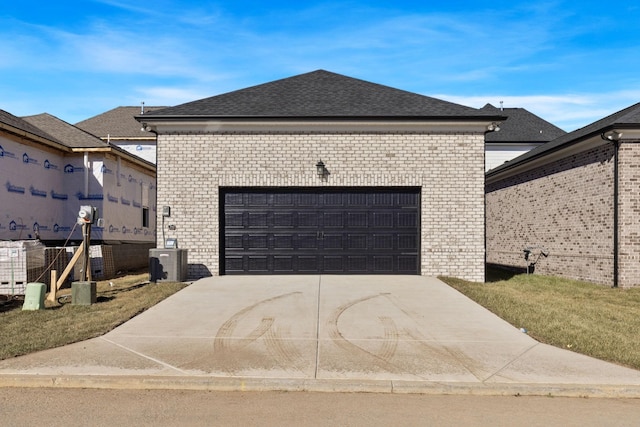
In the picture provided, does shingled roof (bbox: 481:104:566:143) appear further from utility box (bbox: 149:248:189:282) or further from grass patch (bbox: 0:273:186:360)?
grass patch (bbox: 0:273:186:360)

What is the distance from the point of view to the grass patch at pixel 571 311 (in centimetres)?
810

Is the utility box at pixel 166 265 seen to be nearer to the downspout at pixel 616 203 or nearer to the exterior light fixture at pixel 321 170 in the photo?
the exterior light fixture at pixel 321 170

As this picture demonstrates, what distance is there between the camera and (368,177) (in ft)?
49.1

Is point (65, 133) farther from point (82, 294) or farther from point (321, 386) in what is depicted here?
Result: point (321, 386)

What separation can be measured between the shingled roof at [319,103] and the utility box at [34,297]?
5.70 m

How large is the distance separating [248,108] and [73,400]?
10.9m

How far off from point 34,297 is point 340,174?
7.97 m

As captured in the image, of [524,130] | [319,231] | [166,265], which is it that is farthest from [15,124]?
[524,130]

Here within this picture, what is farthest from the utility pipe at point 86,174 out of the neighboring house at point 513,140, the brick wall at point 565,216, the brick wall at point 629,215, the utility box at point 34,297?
the neighboring house at point 513,140

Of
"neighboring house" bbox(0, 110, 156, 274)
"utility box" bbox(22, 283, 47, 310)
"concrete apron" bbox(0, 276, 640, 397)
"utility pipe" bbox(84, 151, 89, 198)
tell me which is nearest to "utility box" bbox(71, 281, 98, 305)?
"utility box" bbox(22, 283, 47, 310)

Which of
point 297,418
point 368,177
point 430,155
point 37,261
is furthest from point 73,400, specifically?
point 430,155

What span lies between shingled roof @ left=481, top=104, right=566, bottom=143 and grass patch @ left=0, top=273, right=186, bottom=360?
25.4 metres

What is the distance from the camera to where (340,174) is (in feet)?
49.1

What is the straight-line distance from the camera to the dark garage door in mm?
15070
